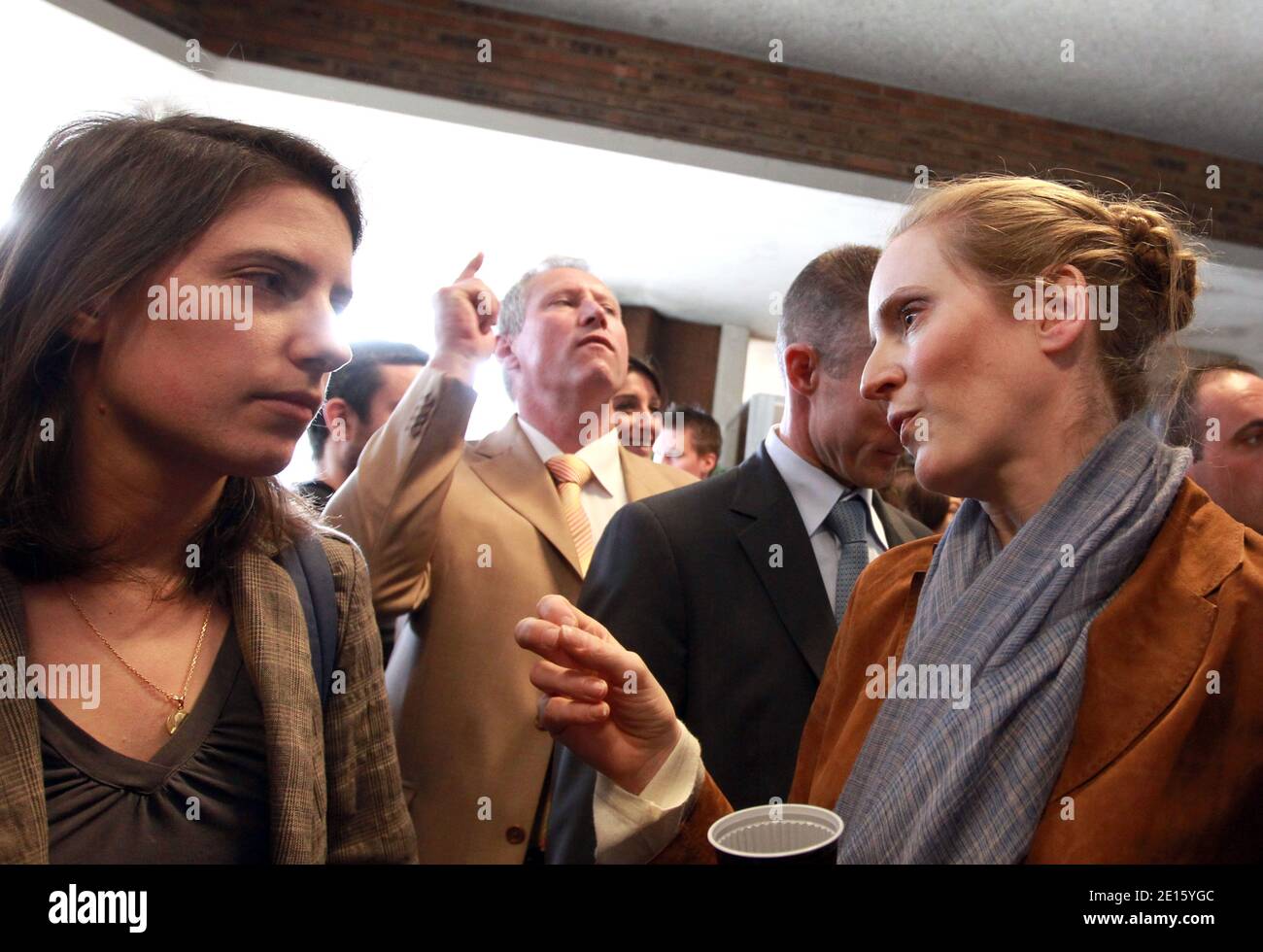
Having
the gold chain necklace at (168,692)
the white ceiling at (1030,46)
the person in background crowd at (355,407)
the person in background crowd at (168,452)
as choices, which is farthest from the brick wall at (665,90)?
the gold chain necklace at (168,692)

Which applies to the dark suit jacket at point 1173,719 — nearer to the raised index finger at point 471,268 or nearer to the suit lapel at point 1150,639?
the suit lapel at point 1150,639

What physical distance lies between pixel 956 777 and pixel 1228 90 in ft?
20.7

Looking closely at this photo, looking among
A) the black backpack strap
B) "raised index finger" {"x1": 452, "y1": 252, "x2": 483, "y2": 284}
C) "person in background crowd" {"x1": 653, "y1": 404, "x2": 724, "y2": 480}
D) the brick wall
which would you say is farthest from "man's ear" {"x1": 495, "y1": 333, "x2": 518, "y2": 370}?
the brick wall

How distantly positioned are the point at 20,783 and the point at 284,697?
0.93 ft

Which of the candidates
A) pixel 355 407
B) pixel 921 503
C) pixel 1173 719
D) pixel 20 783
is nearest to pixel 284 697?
pixel 20 783

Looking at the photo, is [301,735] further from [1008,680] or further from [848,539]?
[848,539]

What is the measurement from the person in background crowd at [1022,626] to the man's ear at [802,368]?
0.72 meters

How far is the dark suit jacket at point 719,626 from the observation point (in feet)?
6.22

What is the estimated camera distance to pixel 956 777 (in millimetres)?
1254

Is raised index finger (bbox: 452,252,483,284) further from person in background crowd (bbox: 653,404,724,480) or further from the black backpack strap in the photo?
person in background crowd (bbox: 653,404,724,480)

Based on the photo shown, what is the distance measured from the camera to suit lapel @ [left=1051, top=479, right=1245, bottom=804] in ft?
3.96

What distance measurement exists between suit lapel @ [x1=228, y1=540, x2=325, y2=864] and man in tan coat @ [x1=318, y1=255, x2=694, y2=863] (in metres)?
0.75

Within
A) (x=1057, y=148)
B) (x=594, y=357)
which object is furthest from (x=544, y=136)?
(x=594, y=357)

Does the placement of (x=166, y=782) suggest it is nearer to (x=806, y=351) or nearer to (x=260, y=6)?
(x=806, y=351)
